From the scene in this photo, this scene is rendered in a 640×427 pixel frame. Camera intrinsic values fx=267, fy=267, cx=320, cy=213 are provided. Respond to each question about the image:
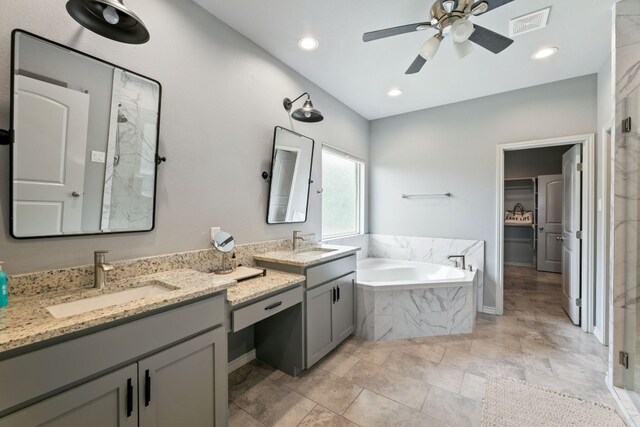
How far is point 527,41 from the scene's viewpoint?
2264 mm

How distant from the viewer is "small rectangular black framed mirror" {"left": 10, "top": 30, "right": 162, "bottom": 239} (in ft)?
3.92

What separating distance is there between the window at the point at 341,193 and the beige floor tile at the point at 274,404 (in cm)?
175

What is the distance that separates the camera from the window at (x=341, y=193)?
3435 millimetres

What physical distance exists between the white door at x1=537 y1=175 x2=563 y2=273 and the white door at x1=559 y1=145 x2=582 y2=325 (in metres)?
2.36

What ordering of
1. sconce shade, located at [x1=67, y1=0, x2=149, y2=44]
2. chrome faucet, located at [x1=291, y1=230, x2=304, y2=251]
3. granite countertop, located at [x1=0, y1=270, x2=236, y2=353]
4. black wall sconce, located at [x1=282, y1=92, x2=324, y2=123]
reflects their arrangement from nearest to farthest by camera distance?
1. granite countertop, located at [x1=0, y1=270, x2=236, y2=353]
2. sconce shade, located at [x1=67, y1=0, x2=149, y2=44]
3. black wall sconce, located at [x1=282, y1=92, x2=324, y2=123]
4. chrome faucet, located at [x1=291, y1=230, x2=304, y2=251]

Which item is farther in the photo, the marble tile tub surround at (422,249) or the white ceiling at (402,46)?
the marble tile tub surround at (422,249)

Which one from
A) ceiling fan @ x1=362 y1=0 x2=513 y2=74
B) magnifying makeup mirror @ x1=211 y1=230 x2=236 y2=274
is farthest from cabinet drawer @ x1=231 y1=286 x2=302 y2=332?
ceiling fan @ x1=362 y1=0 x2=513 y2=74

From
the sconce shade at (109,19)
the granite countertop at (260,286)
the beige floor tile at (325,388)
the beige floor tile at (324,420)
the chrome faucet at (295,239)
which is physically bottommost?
the beige floor tile at (324,420)

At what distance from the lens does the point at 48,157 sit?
126 centimetres

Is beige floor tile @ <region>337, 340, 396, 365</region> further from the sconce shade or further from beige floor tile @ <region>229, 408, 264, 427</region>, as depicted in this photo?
the sconce shade

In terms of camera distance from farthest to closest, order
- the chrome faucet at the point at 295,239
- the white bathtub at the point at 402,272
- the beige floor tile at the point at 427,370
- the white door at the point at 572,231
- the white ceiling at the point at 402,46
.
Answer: the white bathtub at the point at 402,272
the white door at the point at 572,231
the chrome faucet at the point at 295,239
the beige floor tile at the point at 427,370
the white ceiling at the point at 402,46

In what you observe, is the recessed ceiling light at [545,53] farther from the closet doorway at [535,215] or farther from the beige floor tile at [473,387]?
the closet doorway at [535,215]

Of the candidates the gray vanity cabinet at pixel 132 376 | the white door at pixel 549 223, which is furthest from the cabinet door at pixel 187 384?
the white door at pixel 549 223

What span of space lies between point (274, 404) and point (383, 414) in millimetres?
721
